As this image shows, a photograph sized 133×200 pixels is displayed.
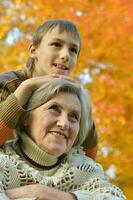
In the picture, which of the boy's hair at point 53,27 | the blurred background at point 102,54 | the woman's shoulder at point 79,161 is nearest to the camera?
the woman's shoulder at point 79,161

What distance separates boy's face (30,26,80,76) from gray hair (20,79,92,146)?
41 cm

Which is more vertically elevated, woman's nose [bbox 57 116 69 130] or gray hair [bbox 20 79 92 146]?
gray hair [bbox 20 79 92 146]

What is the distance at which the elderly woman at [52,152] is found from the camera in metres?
1.75

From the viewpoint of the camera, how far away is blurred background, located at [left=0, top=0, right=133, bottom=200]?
5.34 metres

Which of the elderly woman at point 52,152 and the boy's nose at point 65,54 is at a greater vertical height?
the boy's nose at point 65,54

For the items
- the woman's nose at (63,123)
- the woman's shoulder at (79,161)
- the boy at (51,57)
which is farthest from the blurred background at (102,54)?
the woman's nose at (63,123)

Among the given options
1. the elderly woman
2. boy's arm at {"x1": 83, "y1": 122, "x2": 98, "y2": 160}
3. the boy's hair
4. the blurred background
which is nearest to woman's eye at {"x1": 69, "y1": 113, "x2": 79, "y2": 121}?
the elderly woman

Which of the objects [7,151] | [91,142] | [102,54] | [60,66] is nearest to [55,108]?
[7,151]

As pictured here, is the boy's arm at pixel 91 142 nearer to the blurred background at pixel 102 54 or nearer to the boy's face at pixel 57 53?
the boy's face at pixel 57 53

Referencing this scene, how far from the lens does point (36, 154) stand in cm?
179

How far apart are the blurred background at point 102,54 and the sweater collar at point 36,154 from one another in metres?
3.42

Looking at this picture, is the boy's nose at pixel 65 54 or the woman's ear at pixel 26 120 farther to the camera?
the boy's nose at pixel 65 54

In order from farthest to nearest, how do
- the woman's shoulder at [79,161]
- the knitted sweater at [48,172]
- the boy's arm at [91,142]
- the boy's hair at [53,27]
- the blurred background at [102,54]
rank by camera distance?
1. the blurred background at [102,54]
2. the boy's hair at [53,27]
3. the boy's arm at [91,142]
4. the woman's shoulder at [79,161]
5. the knitted sweater at [48,172]

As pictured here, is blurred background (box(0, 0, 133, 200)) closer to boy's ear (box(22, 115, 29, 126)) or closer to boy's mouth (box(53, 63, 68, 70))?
boy's mouth (box(53, 63, 68, 70))
